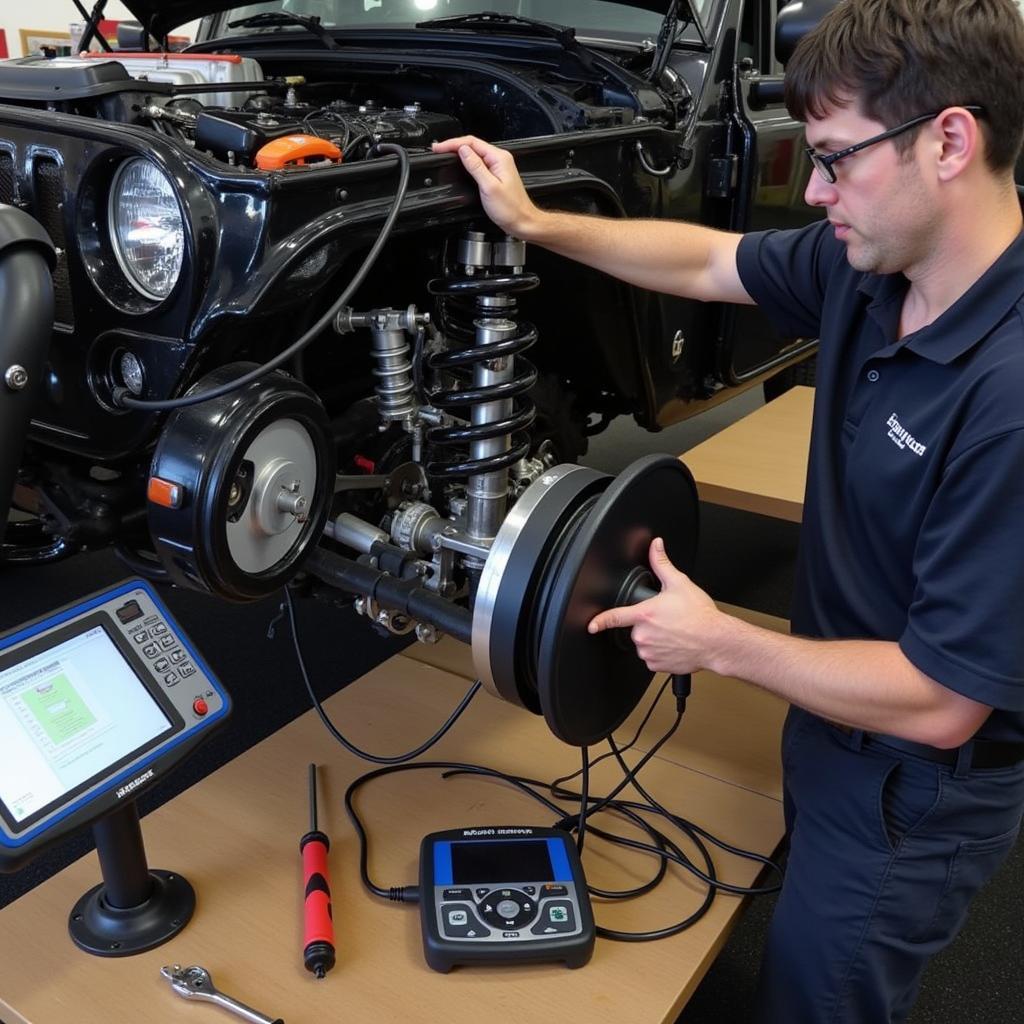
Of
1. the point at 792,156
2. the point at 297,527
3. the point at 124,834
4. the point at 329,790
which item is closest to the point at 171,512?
the point at 297,527

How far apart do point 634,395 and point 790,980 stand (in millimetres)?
1370

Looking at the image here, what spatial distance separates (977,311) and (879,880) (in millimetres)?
799

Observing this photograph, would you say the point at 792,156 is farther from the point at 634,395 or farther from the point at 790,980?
the point at 790,980

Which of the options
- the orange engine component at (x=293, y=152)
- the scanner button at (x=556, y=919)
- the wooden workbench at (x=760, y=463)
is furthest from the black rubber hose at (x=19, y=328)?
the wooden workbench at (x=760, y=463)

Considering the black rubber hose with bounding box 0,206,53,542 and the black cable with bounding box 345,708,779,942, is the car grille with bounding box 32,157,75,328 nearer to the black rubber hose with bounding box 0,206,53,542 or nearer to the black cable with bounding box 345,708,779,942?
the black rubber hose with bounding box 0,206,53,542

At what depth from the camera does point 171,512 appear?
1387 millimetres

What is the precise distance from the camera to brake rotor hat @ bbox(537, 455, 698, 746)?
54.7 inches

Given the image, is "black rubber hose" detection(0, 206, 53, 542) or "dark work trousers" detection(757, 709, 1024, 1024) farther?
"dark work trousers" detection(757, 709, 1024, 1024)

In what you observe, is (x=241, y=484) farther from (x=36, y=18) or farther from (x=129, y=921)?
(x=36, y=18)

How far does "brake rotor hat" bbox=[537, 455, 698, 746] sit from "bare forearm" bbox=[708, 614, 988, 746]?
18cm

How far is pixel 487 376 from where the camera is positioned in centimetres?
167

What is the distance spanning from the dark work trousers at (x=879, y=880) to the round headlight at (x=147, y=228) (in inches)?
48.0

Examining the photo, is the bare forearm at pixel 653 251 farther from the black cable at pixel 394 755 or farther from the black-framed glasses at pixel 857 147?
the black cable at pixel 394 755

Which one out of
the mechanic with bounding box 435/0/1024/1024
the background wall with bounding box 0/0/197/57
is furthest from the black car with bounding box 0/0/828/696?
the background wall with bounding box 0/0/197/57
